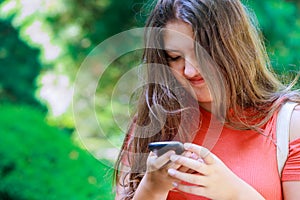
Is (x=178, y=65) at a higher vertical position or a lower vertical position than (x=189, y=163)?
higher

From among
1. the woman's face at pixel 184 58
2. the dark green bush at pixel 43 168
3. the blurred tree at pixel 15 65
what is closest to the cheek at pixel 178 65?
the woman's face at pixel 184 58

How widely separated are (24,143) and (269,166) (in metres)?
2.26

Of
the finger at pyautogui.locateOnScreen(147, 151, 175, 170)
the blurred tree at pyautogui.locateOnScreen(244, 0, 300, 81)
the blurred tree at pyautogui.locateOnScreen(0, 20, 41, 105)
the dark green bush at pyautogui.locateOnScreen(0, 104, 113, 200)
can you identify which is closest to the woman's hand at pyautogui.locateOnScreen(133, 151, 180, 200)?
the finger at pyautogui.locateOnScreen(147, 151, 175, 170)

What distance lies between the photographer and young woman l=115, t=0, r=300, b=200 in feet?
5.06

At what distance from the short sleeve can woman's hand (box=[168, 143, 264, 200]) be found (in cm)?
10

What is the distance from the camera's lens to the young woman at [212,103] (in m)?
1.54

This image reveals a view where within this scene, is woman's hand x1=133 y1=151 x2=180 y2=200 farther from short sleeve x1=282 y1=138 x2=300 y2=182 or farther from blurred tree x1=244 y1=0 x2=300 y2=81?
blurred tree x1=244 y1=0 x2=300 y2=81

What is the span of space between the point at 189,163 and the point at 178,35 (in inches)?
15.4

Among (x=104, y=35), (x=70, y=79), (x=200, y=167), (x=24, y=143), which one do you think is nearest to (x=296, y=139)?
(x=200, y=167)

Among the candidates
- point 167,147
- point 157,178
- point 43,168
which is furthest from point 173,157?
point 43,168

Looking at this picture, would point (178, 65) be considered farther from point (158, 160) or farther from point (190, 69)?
point (158, 160)

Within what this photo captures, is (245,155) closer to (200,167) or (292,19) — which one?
(200,167)

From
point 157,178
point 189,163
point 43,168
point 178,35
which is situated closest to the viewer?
point 189,163

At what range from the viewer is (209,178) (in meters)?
1.42
